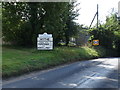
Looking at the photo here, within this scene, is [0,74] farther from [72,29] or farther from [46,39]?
[72,29]

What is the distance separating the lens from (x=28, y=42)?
25094 millimetres

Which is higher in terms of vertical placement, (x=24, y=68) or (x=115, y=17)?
(x=115, y=17)

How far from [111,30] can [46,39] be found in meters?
25.9

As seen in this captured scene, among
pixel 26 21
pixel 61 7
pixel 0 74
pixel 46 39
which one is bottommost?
pixel 0 74

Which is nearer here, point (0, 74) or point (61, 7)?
point (0, 74)

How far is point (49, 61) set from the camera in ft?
53.1

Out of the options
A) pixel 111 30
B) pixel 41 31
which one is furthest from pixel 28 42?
pixel 111 30

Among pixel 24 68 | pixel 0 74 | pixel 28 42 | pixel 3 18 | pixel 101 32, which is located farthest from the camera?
pixel 101 32

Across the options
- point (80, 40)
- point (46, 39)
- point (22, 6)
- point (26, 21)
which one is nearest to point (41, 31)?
point (26, 21)

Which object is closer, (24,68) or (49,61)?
(24,68)

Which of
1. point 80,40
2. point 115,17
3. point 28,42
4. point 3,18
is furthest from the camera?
point 115,17

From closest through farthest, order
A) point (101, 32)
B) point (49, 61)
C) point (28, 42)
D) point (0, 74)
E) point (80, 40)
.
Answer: point (0, 74) < point (49, 61) < point (28, 42) < point (101, 32) < point (80, 40)

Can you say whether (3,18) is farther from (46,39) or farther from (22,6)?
(46,39)

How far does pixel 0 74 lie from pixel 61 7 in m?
14.1
